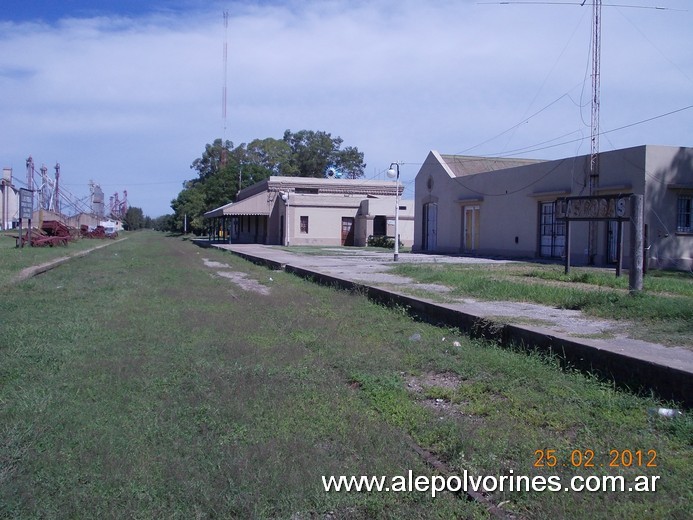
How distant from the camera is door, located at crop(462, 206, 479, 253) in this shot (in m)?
33.2

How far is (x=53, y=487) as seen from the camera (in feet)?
14.3

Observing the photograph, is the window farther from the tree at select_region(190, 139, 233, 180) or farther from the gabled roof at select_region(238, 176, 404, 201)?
the tree at select_region(190, 139, 233, 180)

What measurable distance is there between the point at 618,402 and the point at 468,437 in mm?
1723

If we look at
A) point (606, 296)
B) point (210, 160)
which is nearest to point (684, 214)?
point (606, 296)

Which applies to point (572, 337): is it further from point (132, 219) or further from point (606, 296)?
point (132, 219)

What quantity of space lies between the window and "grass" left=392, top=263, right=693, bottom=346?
3665mm

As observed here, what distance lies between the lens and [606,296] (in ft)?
36.3

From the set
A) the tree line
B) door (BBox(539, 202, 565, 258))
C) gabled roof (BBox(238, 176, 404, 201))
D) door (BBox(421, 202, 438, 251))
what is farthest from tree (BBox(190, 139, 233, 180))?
door (BBox(539, 202, 565, 258))

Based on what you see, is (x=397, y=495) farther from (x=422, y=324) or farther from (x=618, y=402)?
(x=422, y=324)

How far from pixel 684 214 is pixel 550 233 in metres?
5.78

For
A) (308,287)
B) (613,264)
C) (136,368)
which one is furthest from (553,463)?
(613,264)

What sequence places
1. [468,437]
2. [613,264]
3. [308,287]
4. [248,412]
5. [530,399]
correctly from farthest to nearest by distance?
[613,264]
[308,287]
[530,399]
[248,412]
[468,437]

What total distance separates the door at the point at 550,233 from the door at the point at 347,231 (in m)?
27.9

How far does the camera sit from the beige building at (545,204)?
21.9 metres
